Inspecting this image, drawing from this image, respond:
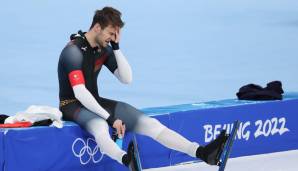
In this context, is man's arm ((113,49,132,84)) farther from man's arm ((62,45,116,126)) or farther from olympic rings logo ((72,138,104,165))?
olympic rings logo ((72,138,104,165))

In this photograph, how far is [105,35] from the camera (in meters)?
6.14

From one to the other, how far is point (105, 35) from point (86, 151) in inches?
35.6

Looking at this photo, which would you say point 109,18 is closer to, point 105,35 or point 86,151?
point 105,35

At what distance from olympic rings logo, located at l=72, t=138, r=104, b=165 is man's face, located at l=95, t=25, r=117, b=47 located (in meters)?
0.75

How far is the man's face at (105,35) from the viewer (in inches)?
240

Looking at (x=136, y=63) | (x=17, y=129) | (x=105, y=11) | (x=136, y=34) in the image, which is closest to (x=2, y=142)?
(x=17, y=129)

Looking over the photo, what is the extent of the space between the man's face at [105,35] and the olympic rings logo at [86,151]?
2.46 ft

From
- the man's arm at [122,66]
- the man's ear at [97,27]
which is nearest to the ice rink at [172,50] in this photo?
the man's arm at [122,66]

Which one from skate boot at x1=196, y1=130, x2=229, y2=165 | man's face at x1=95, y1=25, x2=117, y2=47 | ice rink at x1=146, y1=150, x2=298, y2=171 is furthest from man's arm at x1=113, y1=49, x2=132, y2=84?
skate boot at x1=196, y1=130, x2=229, y2=165

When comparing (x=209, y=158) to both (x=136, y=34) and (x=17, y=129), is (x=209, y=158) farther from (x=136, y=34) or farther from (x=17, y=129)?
(x=136, y=34)

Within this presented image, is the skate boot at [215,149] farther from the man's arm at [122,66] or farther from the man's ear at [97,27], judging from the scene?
the man's ear at [97,27]

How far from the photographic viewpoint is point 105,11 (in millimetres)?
6078

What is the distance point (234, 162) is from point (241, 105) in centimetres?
51

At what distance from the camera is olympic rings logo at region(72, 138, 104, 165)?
20.4ft
